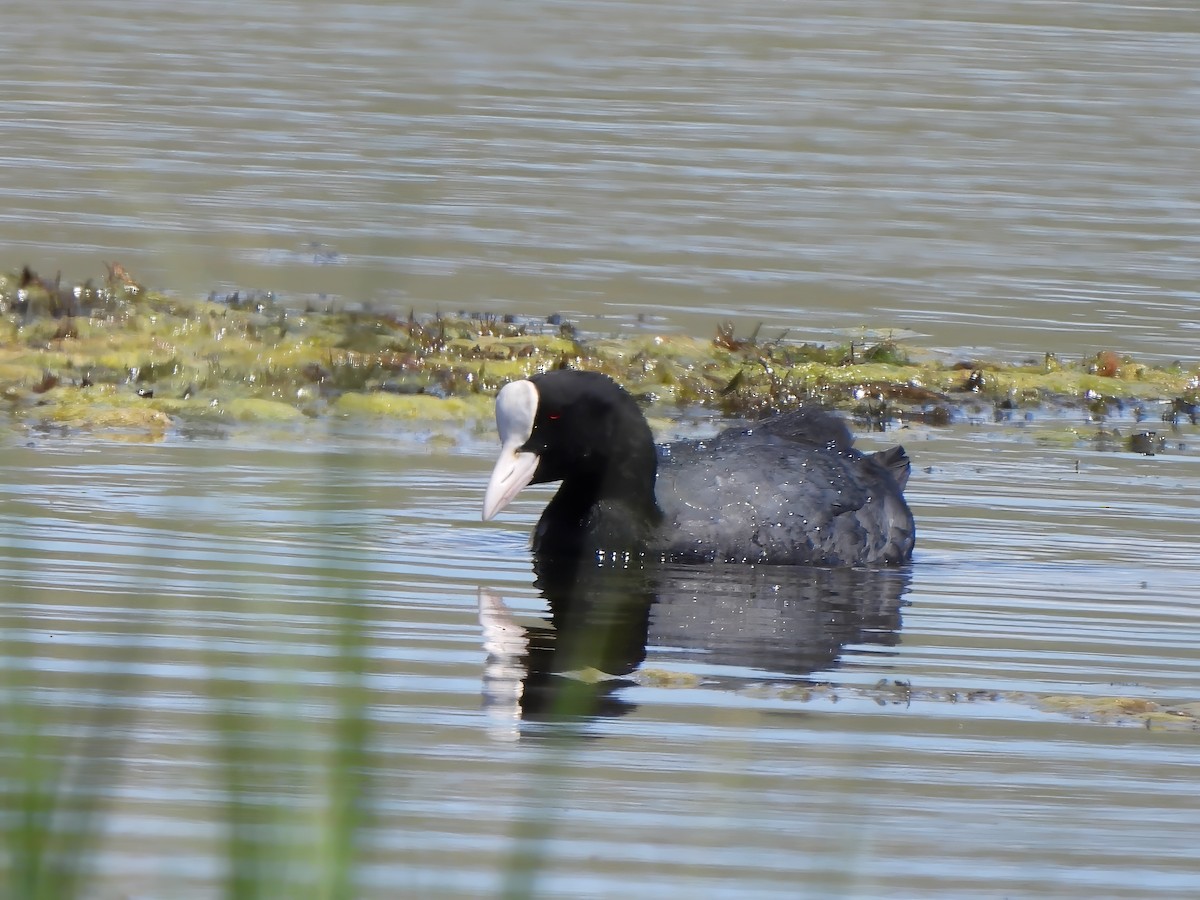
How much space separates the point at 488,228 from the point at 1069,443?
626 centimetres

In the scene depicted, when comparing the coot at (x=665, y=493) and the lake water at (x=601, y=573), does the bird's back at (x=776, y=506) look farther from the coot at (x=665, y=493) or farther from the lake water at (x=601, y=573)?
the lake water at (x=601, y=573)

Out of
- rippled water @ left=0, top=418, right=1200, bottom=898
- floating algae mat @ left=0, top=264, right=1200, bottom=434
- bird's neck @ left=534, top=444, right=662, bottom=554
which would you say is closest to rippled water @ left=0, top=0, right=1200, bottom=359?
floating algae mat @ left=0, top=264, right=1200, bottom=434

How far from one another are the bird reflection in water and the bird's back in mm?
96

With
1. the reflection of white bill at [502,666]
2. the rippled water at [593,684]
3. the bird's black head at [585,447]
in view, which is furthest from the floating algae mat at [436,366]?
the reflection of white bill at [502,666]

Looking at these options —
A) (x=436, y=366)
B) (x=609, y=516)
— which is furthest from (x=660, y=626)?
(x=436, y=366)

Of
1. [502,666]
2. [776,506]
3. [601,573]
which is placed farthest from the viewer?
[776,506]

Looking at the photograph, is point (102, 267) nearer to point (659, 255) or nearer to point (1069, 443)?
point (659, 255)

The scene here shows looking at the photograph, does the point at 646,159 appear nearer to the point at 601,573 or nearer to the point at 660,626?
the point at 601,573

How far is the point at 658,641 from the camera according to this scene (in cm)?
740

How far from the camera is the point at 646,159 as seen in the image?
20.0 meters

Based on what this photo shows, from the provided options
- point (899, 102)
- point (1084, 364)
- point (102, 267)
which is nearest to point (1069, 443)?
point (1084, 364)

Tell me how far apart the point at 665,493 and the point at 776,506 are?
43cm

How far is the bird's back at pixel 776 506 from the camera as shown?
350 inches

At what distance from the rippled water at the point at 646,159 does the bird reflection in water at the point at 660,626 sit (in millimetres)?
1616
